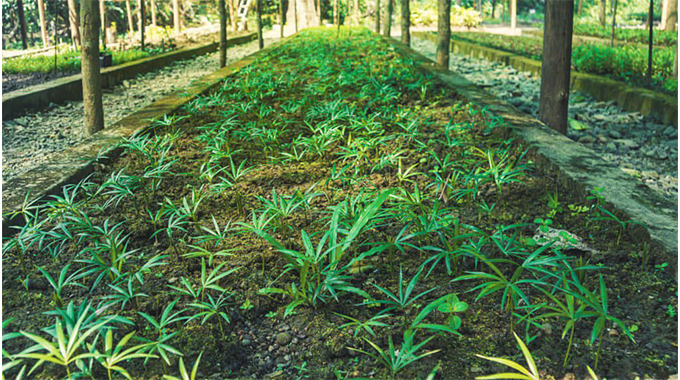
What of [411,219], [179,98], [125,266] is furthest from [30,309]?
[179,98]

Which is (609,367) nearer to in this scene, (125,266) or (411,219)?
(411,219)

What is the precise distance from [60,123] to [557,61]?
4.30 meters

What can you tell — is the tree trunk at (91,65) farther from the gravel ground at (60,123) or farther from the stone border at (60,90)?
the stone border at (60,90)

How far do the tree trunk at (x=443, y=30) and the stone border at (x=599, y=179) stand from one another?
4121 millimetres

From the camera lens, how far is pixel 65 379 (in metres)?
1.21

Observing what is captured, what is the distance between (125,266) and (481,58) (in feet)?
35.8

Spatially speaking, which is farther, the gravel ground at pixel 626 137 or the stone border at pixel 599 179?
the gravel ground at pixel 626 137

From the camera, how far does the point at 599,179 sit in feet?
7.48

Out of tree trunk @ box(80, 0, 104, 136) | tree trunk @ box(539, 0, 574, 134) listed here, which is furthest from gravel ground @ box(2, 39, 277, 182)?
tree trunk @ box(539, 0, 574, 134)

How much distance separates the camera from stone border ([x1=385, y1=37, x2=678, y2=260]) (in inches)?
71.4

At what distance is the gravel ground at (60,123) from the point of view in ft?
12.4

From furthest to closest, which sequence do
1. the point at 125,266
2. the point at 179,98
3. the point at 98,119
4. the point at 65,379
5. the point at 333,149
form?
the point at 179,98 → the point at 98,119 → the point at 333,149 → the point at 125,266 → the point at 65,379

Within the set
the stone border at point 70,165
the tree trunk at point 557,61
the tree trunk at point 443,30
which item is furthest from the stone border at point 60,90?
the tree trunk at point 557,61

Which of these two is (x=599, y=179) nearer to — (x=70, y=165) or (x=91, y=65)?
(x=70, y=165)
